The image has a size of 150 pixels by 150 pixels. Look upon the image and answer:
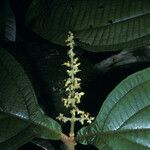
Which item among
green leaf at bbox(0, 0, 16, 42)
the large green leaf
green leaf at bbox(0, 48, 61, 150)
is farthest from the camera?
green leaf at bbox(0, 0, 16, 42)

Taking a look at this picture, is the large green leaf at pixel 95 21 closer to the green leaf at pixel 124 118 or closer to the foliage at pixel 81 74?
the foliage at pixel 81 74

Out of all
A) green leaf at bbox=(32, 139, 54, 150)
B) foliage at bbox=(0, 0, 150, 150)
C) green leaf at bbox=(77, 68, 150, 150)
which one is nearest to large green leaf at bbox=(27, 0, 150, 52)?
foliage at bbox=(0, 0, 150, 150)

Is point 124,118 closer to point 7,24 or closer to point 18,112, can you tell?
point 18,112

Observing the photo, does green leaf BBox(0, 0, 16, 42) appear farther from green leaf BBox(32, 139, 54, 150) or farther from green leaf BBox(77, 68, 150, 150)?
green leaf BBox(77, 68, 150, 150)

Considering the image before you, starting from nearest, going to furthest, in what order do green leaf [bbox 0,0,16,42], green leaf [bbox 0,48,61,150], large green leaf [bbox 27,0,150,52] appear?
green leaf [bbox 0,48,61,150]
large green leaf [bbox 27,0,150,52]
green leaf [bbox 0,0,16,42]

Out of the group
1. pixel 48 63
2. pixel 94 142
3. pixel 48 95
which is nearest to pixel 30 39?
pixel 48 63

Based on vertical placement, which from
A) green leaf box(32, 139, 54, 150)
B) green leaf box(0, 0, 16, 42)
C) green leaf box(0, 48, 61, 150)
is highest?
green leaf box(0, 0, 16, 42)

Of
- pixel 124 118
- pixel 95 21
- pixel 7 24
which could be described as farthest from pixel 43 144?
pixel 7 24

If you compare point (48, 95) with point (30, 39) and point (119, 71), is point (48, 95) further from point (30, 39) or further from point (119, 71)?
point (30, 39)
